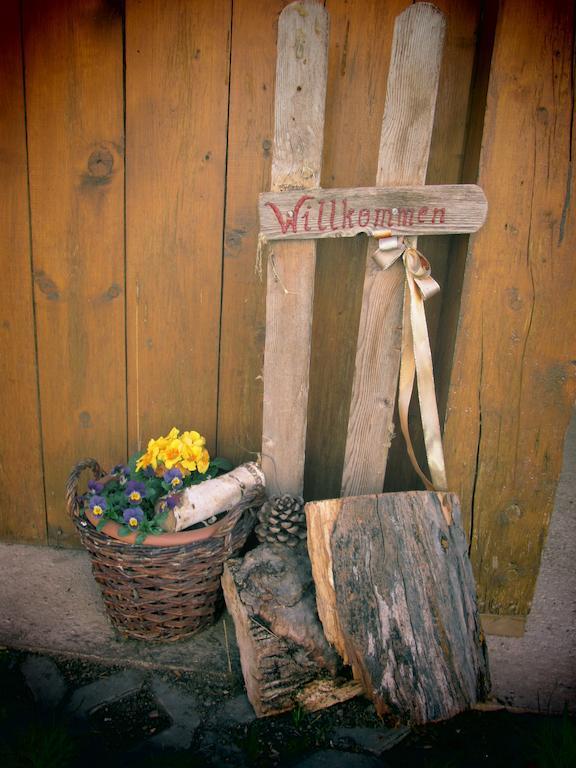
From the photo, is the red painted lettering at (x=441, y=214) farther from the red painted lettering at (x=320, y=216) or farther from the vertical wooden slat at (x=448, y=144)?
the red painted lettering at (x=320, y=216)

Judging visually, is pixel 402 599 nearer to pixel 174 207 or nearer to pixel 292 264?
pixel 292 264


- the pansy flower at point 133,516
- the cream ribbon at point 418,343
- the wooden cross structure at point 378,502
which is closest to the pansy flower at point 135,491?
the pansy flower at point 133,516

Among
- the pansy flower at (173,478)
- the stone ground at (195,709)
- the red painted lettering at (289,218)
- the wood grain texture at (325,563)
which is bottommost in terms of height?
the stone ground at (195,709)

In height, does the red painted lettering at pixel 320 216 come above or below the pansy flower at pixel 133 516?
above

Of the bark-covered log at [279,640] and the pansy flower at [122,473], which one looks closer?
the bark-covered log at [279,640]

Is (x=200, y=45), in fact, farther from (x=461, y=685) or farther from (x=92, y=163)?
(x=461, y=685)

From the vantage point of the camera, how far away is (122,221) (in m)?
1.99

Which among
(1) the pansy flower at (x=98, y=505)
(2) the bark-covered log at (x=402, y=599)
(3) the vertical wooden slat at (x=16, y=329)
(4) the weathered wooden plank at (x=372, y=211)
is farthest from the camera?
(3) the vertical wooden slat at (x=16, y=329)

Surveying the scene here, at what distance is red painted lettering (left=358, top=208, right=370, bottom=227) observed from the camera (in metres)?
1.63

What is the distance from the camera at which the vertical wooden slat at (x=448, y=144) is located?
1.72 metres

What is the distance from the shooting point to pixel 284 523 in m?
1.74

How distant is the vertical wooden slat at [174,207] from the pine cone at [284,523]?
1.62 feet

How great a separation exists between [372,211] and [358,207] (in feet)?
0.14

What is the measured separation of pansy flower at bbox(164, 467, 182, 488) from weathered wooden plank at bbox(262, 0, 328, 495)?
30 cm
